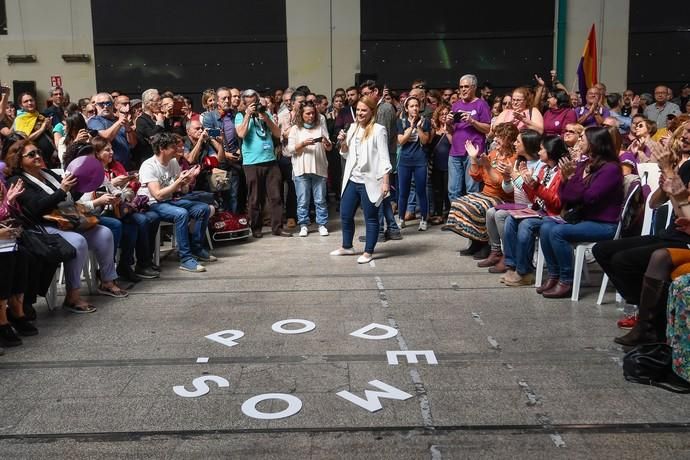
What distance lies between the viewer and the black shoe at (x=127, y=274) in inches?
242

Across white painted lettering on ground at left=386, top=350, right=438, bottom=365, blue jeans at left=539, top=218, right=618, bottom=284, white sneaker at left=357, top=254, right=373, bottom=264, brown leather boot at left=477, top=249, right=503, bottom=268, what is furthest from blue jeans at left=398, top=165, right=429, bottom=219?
white painted lettering on ground at left=386, top=350, right=438, bottom=365

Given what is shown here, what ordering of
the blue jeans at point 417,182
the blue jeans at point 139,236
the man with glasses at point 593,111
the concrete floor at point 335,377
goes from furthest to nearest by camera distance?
1. the blue jeans at point 417,182
2. the man with glasses at point 593,111
3. the blue jeans at point 139,236
4. the concrete floor at point 335,377

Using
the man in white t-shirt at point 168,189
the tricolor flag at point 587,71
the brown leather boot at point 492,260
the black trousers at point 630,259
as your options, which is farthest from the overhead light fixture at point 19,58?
the black trousers at point 630,259

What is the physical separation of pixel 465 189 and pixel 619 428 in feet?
18.4

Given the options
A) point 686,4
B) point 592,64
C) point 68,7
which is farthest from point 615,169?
point 68,7

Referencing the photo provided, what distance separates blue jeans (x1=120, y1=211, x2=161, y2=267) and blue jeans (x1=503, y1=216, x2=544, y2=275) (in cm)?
317

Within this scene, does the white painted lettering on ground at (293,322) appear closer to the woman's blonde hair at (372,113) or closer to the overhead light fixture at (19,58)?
the woman's blonde hair at (372,113)

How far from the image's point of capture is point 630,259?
431 cm

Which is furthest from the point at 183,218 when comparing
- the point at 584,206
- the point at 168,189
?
the point at 584,206

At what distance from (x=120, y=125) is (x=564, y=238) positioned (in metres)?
4.13

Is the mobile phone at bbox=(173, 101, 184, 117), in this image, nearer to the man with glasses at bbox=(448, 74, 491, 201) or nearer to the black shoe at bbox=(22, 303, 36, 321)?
the man with glasses at bbox=(448, 74, 491, 201)

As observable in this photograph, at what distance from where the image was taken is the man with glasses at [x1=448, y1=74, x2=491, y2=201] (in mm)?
8039

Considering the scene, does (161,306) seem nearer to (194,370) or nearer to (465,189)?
(194,370)

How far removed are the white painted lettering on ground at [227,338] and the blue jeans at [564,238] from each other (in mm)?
2487
